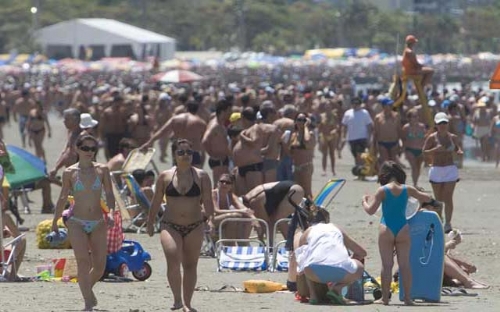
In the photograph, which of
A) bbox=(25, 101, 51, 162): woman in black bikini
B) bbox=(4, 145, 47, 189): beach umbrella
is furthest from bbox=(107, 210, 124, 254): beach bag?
bbox=(25, 101, 51, 162): woman in black bikini

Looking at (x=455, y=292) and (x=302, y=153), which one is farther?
(x=302, y=153)

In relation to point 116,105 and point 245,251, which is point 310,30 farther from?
point 245,251

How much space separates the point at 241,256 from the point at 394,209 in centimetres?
300

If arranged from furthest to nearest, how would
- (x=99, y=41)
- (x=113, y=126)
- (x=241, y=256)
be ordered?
(x=99, y=41) → (x=113, y=126) → (x=241, y=256)

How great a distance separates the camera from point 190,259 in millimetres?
10438

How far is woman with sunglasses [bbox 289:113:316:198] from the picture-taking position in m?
17.0

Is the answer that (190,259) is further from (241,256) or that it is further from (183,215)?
(241,256)

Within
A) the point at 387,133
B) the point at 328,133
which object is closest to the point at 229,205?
the point at 387,133

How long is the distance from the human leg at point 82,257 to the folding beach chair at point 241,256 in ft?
9.49

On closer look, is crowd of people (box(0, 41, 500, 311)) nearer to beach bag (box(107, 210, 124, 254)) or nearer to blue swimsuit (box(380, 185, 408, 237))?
blue swimsuit (box(380, 185, 408, 237))

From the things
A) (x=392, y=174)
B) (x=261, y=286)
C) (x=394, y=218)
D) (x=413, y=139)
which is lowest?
(x=413, y=139)

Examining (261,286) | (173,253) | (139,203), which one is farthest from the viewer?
(139,203)

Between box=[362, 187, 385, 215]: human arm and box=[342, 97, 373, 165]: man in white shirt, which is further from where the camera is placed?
box=[342, 97, 373, 165]: man in white shirt

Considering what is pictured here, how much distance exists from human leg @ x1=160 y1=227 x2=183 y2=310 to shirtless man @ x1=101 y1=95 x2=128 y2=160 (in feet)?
38.4
